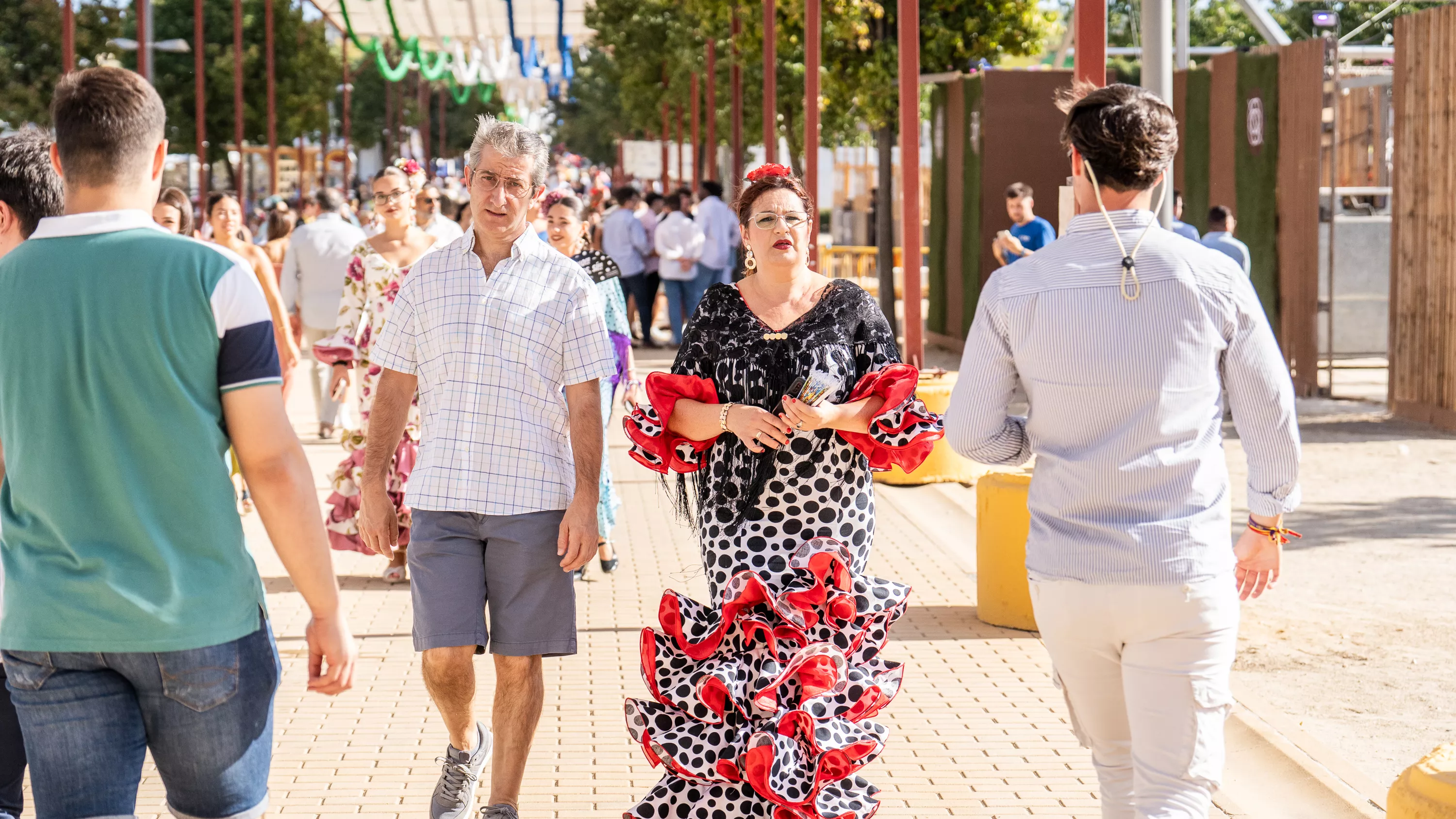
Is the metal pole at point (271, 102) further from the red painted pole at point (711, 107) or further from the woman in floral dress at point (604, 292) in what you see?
the woman in floral dress at point (604, 292)

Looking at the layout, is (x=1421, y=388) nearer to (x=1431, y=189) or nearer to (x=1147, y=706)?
(x=1431, y=189)

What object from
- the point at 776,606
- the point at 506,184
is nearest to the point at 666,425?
the point at 776,606

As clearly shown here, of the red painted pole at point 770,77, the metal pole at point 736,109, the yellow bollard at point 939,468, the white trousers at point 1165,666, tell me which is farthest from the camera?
the metal pole at point 736,109

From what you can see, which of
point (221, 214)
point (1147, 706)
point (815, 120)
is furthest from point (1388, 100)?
point (1147, 706)

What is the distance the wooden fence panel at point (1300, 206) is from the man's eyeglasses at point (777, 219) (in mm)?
11230

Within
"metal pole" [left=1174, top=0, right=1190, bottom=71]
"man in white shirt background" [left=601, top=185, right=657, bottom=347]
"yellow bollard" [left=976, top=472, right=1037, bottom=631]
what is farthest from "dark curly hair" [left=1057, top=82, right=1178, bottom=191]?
"man in white shirt background" [left=601, top=185, right=657, bottom=347]

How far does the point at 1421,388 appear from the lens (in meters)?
13.7

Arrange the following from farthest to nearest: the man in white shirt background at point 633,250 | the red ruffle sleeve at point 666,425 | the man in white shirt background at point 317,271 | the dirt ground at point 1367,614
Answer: the man in white shirt background at point 633,250 < the man in white shirt background at point 317,271 < the dirt ground at point 1367,614 < the red ruffle sleeve at point 666,425

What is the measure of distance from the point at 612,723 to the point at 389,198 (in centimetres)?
316

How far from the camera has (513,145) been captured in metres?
4.57

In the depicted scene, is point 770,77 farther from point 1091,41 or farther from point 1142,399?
point 1142,399

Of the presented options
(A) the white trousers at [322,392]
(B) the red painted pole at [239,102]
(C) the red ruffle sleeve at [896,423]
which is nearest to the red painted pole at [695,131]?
(B) the red painted pole at [239,102]

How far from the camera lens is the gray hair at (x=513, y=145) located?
456cm

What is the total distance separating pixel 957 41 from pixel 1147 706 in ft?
56.5
